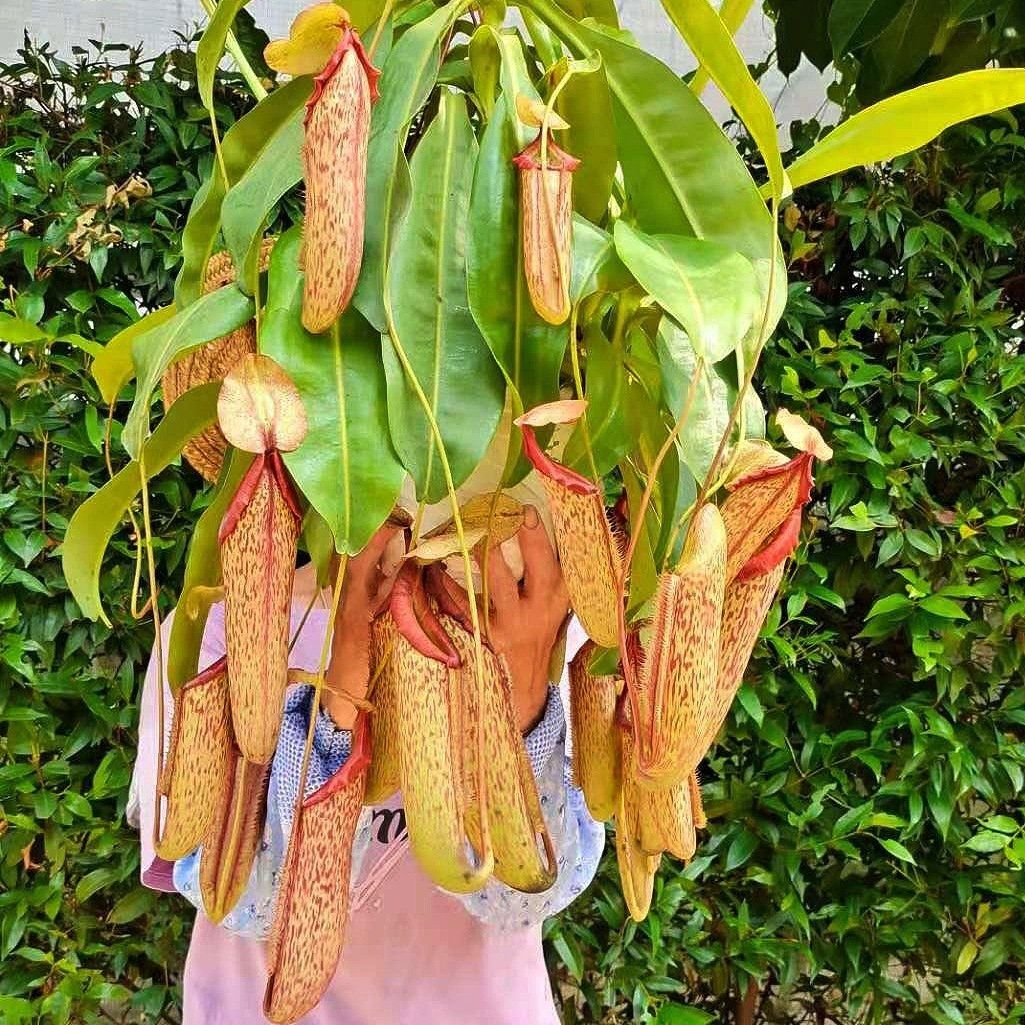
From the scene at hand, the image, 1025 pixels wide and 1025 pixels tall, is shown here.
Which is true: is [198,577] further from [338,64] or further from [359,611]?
[338,64]

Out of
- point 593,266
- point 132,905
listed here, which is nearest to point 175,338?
point 593,266

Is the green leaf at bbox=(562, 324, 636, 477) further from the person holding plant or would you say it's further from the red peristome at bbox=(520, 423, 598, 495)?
the person holding plant

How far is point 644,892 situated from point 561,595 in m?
0.15

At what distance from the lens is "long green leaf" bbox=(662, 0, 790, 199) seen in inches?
15.9

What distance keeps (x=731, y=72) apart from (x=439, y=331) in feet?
0.52

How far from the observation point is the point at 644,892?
468mm

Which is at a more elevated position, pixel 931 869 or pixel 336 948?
pixel 336 948

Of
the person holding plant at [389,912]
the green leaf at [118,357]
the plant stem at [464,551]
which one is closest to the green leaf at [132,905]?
the person holding plant at [389,912]

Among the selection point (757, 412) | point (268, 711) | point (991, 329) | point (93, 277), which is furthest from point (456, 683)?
point (991, 329)

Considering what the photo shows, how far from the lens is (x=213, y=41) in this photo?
0.45m

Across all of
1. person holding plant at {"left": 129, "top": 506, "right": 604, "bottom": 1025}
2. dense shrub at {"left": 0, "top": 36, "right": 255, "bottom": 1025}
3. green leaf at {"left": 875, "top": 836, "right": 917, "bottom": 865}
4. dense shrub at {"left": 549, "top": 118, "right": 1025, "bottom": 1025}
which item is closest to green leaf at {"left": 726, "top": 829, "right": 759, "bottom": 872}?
dense shrub at {"left": 549, "top": 118, "right": 1025, "bottom": 1025}

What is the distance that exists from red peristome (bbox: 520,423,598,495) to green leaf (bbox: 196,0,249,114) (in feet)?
0.65

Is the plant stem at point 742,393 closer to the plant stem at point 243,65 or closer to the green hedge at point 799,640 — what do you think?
the plant stem at point 243,65

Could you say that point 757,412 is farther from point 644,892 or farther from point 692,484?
point 644,892
